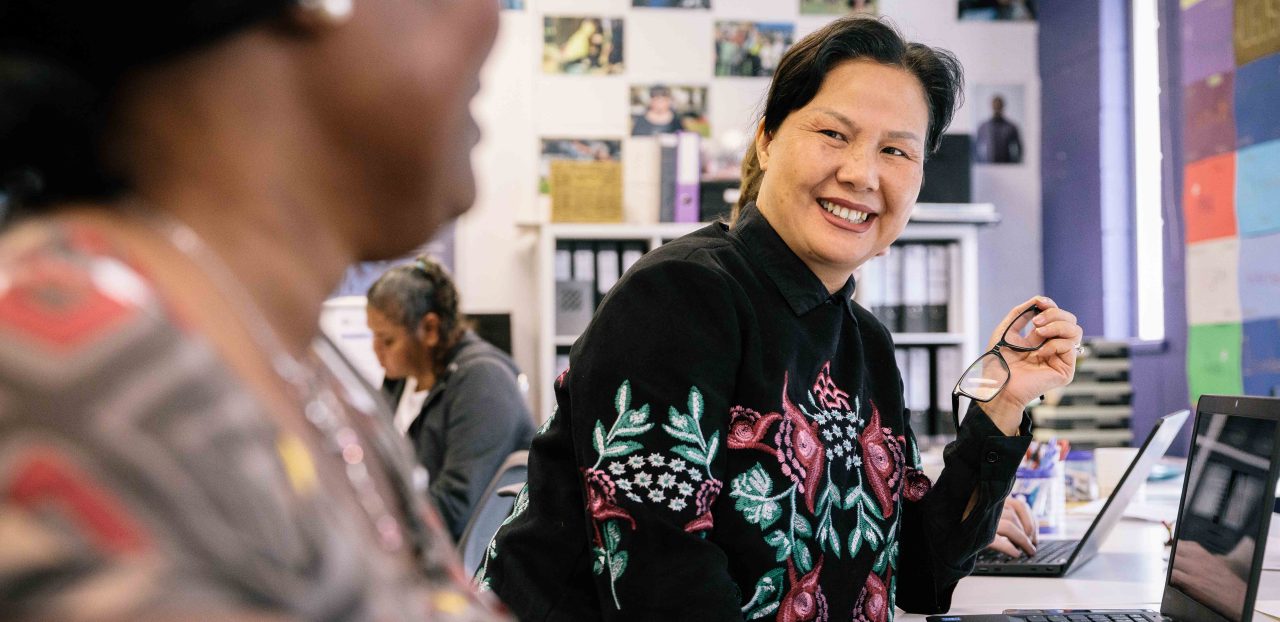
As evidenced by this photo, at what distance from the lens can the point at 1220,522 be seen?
1316mm

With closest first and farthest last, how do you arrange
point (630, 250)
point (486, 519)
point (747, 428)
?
point (747, 428)
point (486, 519)
point (630, 250)

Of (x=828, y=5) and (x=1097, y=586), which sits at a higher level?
(x=828, y=5)

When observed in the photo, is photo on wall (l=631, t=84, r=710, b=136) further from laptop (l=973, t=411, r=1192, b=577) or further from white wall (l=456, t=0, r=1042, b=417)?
laptop (l=973, t=411, r=1192, b=577)

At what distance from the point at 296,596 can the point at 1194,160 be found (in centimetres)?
355

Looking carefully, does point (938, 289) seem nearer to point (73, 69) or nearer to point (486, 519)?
point (486, 519)

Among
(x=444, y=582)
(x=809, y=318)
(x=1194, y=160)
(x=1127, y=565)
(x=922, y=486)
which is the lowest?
(x=1127, y=565)

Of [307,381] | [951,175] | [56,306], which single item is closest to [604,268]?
[951,175]

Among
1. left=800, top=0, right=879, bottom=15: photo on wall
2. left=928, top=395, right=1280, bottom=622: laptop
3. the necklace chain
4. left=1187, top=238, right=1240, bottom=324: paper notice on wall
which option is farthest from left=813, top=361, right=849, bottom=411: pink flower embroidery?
left=800, top=0, right=879, bottom=15: photo on wall

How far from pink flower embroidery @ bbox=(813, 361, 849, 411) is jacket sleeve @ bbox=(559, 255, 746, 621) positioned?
0.15 metres

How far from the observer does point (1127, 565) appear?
1898mm

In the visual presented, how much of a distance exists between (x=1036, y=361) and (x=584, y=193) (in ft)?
9.97

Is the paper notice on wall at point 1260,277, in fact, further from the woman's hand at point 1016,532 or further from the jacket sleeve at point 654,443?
the jacket sleeve at point 654,443

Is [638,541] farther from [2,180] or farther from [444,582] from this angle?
[2,180]

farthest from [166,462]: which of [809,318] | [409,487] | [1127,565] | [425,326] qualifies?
[425,326]
